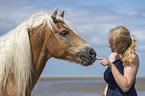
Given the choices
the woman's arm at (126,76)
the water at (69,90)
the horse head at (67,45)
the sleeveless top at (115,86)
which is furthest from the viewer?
the water at (69,90)

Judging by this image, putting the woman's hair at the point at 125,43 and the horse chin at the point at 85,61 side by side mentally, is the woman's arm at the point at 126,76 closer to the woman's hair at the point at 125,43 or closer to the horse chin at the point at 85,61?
the woman's hair at the point at 125,43

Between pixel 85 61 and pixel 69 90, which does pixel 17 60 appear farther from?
pixel 69 90

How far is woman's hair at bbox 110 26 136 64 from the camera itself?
310cm

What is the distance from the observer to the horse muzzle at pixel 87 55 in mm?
3631

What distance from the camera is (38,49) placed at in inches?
137

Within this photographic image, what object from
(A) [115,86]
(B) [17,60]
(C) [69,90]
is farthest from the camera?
(C) [69,90]

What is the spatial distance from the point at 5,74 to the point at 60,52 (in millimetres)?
988

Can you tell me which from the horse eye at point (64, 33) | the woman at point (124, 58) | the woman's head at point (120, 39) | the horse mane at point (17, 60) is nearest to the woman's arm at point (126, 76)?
the woman at point (124, 58)

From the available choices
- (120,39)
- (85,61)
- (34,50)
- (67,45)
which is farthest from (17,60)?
(120,39)

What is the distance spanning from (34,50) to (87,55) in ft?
2.99

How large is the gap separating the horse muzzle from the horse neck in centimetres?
66

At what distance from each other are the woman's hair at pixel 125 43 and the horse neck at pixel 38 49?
115 cm

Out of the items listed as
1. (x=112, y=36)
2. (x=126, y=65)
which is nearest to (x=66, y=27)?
(x=112, y=36)

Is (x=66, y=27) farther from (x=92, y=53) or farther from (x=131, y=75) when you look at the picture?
(x=131, y=75)
